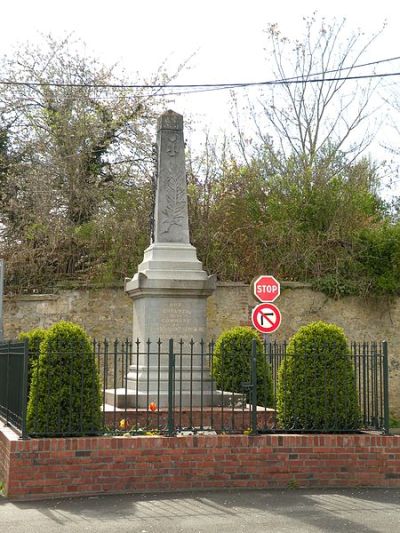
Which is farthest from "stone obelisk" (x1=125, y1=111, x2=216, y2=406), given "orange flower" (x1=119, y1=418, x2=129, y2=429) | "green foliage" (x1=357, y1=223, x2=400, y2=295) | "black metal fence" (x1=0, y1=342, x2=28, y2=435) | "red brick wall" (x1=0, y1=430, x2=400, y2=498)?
"green foliage" (x1=357, y1=223, x2=400, y2=295)

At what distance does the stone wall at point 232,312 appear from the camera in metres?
16.8

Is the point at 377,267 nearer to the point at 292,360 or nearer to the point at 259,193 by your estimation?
the point at 259,193

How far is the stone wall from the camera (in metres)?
16.8

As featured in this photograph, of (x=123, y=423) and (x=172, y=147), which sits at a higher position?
(x=172, y=147)

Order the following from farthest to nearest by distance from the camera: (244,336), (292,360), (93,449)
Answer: (244,336), (292,360), (93,449)

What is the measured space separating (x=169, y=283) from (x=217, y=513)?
3781 millimetres

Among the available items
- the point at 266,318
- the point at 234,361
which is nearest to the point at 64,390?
the point at 234,361

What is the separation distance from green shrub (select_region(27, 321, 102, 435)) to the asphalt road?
3.12 feet

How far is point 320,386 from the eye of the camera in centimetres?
931

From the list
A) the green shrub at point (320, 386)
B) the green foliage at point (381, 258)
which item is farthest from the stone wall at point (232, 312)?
the green shrub at point (320, 386)

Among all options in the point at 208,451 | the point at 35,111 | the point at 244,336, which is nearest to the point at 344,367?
the point at 208,451

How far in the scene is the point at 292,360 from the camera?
9453 millimetres

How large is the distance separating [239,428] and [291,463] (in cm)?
100

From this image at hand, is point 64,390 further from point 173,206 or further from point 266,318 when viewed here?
point 266,318
